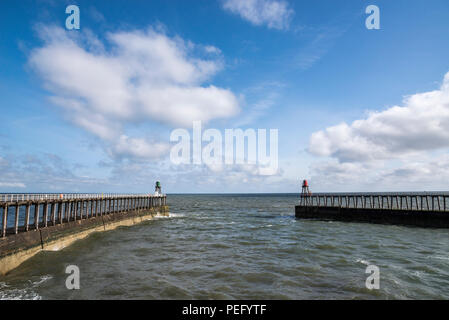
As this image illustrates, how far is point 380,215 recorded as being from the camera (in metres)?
42.8

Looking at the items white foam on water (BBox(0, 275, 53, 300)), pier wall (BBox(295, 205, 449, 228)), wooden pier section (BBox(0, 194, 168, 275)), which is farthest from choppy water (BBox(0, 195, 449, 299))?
pier wall (BBox(295, 205, 449, 228))

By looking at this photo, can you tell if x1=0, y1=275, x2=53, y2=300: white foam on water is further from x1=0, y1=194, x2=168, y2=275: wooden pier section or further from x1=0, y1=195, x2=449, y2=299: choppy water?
x1=0, y1=194, x2=168, y2=275: wooden pier section

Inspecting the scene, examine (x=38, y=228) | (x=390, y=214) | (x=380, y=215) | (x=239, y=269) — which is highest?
(x=38, y=228)

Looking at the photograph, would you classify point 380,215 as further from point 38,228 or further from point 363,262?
point 38,228

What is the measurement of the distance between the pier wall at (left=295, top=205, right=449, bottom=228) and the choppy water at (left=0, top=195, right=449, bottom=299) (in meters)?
11.3

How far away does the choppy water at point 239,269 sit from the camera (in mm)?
13594

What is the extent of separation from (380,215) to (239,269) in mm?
35336

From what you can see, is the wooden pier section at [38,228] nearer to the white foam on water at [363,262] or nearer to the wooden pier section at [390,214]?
the white foam on water at [363,262]

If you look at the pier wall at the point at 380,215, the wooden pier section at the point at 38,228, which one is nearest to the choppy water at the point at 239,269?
the wooden pier section at the point at 38,228

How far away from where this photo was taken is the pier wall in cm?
3692

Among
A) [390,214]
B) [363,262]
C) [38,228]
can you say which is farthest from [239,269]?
[390,214]

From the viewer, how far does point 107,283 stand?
14.9m
